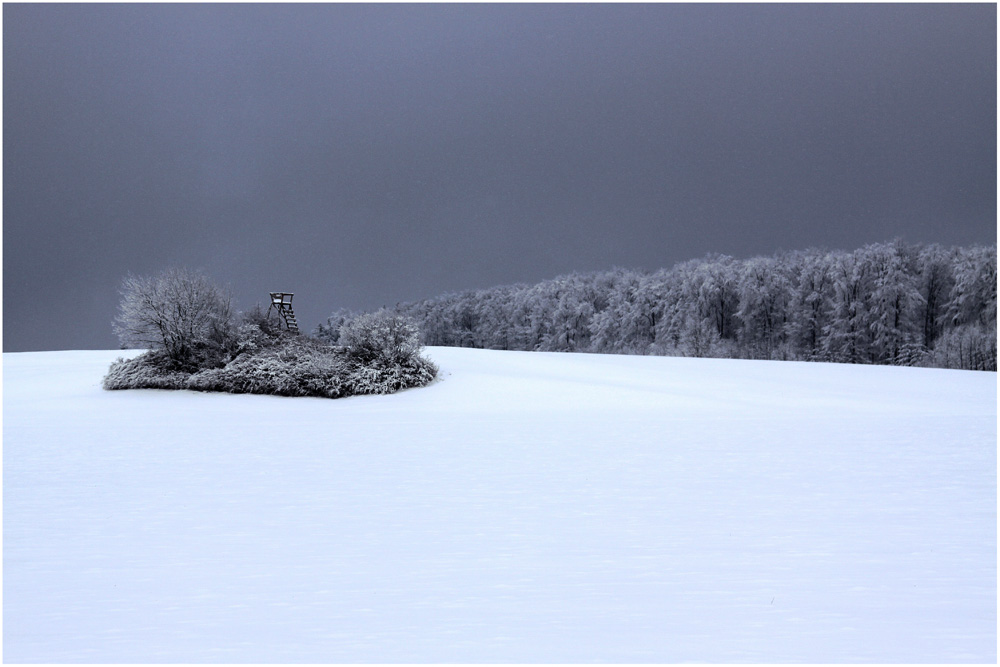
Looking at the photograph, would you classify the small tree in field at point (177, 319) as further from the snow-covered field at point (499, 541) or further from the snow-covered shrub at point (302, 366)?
the snow-covered field at point (499, 541)

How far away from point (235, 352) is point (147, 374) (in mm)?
1496

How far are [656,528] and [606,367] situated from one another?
10.8m

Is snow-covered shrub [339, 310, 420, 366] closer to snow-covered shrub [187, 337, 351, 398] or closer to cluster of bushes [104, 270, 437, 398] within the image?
cluster of bushes [104, 270, 437, 398]

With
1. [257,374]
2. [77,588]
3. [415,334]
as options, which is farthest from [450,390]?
[77,588]

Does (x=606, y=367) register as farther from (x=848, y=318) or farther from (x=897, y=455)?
(x=848, y=318)

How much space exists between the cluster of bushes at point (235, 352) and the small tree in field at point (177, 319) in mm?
16

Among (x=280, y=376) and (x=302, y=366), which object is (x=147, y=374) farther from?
(x=302, y=366)

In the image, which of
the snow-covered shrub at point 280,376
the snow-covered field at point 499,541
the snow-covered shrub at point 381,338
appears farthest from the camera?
the snow-covered shrub at point 381,338

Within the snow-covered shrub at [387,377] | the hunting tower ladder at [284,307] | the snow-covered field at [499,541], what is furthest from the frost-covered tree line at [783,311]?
the snow-covered field at [499,541]

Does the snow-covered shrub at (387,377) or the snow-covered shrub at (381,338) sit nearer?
the snow-covered shrub at (387,377)

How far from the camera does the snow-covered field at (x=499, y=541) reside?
2639 millimetres

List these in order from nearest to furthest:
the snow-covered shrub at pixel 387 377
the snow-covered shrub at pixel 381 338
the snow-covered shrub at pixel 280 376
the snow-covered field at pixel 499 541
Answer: the snow-covered field at pixel 499 541, the snow-covered shrub at pixel 280 376, the snow-covered shrub at pixel 387 377, the snow-covered shrub at pixel 381 338

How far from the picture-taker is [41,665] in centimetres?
250

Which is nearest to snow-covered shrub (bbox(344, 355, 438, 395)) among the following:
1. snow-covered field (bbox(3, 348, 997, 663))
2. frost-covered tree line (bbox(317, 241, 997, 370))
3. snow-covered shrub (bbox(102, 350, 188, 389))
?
snow-covered field (bbox(3, 348, 997, 663))
